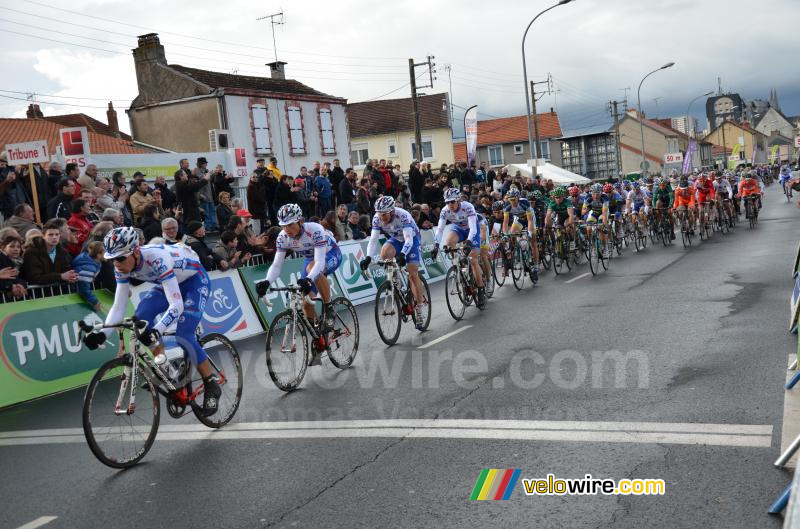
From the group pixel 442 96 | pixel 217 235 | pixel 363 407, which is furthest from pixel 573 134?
pixel 363 407

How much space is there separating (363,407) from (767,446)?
3.63 metres

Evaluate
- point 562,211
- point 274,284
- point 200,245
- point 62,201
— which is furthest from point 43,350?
point 562,211

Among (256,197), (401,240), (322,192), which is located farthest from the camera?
(322,192)

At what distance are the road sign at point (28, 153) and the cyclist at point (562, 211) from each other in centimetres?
1133

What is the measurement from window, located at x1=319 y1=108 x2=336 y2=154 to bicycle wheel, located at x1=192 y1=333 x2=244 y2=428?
37181 mm

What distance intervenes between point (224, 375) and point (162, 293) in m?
1.00

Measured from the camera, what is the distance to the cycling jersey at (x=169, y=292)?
21.8ft

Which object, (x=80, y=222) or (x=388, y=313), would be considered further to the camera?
(x=80, y=222)

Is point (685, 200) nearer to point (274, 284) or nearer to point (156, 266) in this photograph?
point (274, 284)

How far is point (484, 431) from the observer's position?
6.31 m

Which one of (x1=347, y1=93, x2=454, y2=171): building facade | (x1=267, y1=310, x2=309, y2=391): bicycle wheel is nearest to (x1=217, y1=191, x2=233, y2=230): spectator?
(x1=267, y1=310, x2=309, y2=391): bicycle wheel

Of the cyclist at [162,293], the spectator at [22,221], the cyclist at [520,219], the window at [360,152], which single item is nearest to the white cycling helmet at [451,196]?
the cyclist at [520,219]

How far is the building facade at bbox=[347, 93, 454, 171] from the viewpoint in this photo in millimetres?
65500

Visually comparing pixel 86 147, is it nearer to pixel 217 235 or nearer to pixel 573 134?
pixel 217 235
